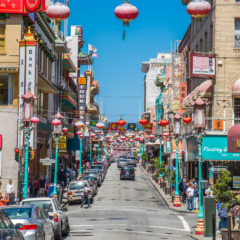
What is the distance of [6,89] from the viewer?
3834cm

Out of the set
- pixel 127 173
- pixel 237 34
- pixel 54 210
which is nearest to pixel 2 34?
pixel 237 34

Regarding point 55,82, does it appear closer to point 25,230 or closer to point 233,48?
point 233,48

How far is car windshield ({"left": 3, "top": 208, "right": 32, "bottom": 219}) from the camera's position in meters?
15.8

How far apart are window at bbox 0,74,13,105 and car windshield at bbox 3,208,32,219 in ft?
74.5

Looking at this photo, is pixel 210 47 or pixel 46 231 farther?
pixel 210 47

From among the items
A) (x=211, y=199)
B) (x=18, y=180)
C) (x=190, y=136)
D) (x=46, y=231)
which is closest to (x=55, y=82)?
(x=190, y=136)

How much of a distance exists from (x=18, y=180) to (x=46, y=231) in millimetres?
19903

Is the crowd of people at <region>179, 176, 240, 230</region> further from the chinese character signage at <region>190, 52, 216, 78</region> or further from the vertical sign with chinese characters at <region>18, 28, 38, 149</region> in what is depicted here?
the vertical sign with chinese characters at <region>18, 28, 38, 149</region>

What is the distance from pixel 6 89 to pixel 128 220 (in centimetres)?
1507

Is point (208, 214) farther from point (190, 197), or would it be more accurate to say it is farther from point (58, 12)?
point (190, 197)

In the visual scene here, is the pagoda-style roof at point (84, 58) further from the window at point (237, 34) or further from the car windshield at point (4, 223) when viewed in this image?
the car windshield at point (4, 223)

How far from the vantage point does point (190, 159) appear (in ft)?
159

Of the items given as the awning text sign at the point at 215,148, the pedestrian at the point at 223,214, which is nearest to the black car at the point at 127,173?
the awning text sign at the point at 215,148

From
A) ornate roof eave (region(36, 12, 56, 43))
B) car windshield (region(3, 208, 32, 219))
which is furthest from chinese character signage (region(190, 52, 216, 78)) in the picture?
car windshield (region(3, 208, 32, 219))
